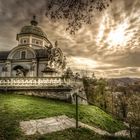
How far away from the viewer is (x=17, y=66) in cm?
3622

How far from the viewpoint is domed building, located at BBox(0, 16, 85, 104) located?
17.2 m

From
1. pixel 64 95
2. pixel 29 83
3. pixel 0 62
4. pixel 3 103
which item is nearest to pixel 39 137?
pixel 3 103

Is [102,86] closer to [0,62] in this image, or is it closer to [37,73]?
[37,73]

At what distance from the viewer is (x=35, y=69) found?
1384 inches

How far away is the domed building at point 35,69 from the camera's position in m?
17.2

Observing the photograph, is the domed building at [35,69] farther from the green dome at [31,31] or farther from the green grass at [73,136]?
the green grass at [73,136]

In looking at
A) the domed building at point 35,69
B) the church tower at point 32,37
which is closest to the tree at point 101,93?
the domed building at point 35,69

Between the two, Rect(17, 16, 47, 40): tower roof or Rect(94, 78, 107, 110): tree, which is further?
Rect(94, 78, 107, 110): tree

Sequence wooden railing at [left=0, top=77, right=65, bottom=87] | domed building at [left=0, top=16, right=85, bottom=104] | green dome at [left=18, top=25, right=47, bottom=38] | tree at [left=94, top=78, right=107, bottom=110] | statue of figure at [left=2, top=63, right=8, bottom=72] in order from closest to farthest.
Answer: domed building at [left=0, top=16, right=85, bottom=104] → wooden railing at [left=0, top=77, right=65, bottom=87] → statue of figure at [left=2, top=63, right=8, bottom=72] → green dome at [left=18, top=25, right=47, bottom=38] → tree at [left=94, top=78, right=107, bottom=110]

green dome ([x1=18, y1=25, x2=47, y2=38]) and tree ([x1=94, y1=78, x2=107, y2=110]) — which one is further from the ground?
green dome ([x1=18, y1=25, x2=47, y2=38])

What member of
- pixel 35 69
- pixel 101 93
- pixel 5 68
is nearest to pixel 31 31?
pixel 5 68

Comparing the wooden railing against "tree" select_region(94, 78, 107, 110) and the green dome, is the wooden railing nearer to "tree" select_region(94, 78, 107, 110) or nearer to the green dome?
the green dome

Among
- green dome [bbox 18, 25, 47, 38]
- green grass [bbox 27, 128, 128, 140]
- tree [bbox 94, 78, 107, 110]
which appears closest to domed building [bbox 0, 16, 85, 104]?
green dome [bbox 18, 25, 47, 38]

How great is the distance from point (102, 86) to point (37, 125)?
41.3m
